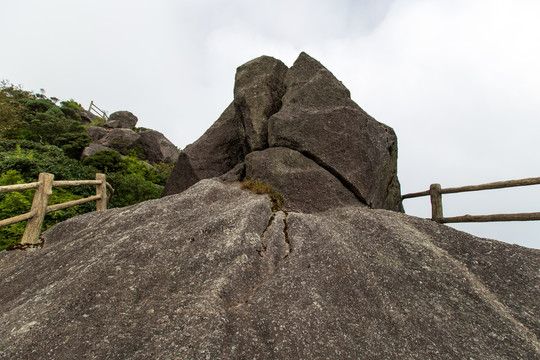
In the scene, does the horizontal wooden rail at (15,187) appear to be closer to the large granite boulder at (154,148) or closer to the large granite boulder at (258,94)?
the large granite boulder at (258,94)

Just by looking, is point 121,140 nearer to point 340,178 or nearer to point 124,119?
point 124,119

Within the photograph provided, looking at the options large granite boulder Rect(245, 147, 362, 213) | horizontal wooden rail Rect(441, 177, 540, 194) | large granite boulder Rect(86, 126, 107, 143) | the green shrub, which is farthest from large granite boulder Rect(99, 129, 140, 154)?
horizontal wooden rail Rect(441, 177, 540, 194)

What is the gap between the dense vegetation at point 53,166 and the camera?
11.9 meters

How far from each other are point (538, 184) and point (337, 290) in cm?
609

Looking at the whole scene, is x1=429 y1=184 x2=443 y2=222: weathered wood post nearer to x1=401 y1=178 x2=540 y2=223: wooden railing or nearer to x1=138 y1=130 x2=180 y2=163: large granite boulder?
x1=401 y1=178 x2=540 y2=223: wooden railing

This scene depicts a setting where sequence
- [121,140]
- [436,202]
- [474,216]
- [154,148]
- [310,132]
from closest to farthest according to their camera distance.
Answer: [474,216], [436,202], [310,132], [121,140], [154,148]

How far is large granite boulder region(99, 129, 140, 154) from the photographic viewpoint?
32.2 metres

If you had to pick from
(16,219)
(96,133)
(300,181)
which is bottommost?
(16,219)

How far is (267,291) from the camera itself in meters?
4.84

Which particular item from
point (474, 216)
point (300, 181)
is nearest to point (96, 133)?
point (300, 181)

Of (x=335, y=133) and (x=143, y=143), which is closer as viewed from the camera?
(x=335, y=133)

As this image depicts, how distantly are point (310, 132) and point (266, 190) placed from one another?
8.21ft

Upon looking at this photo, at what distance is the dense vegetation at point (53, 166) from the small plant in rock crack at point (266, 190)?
8.74 m

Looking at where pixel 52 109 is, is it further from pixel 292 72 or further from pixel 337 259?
pixel 337 259
